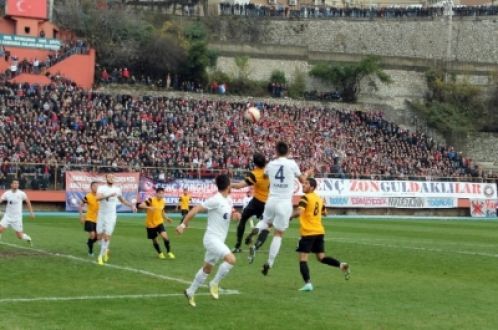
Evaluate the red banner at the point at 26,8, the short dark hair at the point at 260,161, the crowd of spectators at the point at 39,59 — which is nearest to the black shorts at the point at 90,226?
the short dark hair at the point at 260,161

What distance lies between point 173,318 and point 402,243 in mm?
17549

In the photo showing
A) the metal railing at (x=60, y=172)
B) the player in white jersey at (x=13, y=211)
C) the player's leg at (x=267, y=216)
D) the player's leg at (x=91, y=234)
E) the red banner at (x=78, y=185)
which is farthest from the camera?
the red banner at (x=78, y=185)

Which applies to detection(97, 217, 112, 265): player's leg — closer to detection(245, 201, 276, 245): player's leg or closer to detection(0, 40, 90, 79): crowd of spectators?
detection(245, 201, 276, 245): player's leg

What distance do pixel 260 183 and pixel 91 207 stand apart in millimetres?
4685

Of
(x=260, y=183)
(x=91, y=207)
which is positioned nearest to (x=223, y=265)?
(x=260, y=183)

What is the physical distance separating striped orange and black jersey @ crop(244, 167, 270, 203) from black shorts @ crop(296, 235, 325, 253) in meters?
4.03

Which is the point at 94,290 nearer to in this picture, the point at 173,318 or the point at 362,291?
the point at 173,318

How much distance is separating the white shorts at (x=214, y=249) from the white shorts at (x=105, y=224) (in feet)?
24.4

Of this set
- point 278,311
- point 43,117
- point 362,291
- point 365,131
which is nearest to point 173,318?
point 278,311

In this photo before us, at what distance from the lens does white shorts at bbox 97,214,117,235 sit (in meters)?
22.3

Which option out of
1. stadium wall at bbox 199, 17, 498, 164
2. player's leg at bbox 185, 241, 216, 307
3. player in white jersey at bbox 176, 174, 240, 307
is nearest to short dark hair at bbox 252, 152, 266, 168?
player in white jersey at bbox 176, 174, 240, 307

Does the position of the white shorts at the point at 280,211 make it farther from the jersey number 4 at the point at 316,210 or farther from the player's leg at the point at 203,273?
the player's leg at the point at 203,273

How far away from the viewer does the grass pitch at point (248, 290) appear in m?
14.0

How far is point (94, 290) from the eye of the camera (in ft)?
55.1
